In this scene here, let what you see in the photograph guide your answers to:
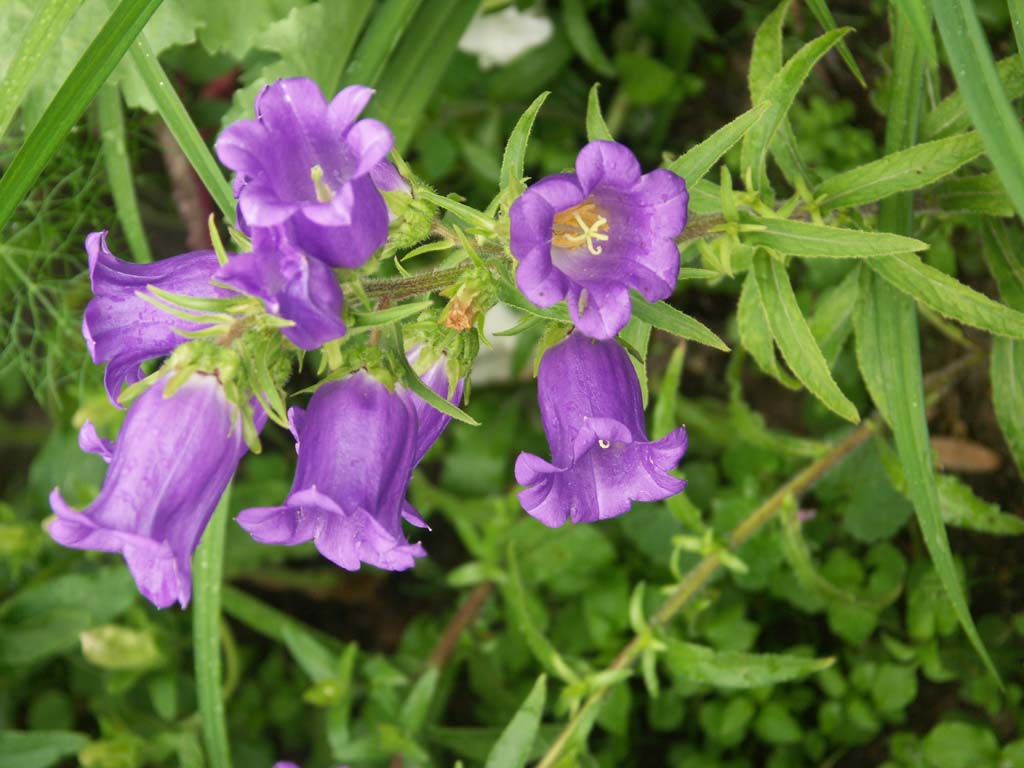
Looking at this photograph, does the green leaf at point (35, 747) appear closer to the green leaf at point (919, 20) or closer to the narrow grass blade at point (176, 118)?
the narrow grass blade at point (176, 118)

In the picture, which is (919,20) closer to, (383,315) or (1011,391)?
(383,315)

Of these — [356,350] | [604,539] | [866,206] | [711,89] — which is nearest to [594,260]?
[356,350]

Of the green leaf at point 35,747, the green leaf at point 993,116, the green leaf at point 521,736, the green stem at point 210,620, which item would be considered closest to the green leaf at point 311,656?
the green stem at point 210,620

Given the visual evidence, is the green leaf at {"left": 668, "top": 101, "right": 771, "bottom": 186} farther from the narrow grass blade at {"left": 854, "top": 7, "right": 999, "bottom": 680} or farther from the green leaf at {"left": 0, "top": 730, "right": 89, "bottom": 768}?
the green leaf at {"left": 0, "top": 730, "right": 89, "bottom": 768}

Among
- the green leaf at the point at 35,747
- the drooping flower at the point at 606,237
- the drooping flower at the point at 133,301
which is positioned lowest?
the green leaf at the point at 35,747

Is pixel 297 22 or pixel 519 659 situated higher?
pixel 297 22

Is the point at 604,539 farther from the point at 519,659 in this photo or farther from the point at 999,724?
the point at 999,724
